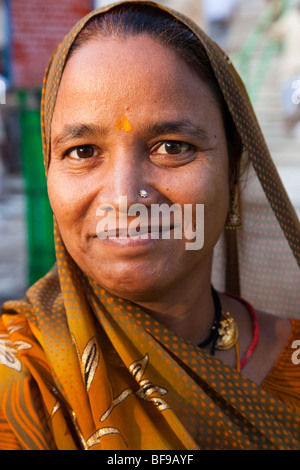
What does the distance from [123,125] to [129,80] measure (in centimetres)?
13

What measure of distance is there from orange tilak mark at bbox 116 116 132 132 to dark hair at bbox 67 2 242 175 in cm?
27

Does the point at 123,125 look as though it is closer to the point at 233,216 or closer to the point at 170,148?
the point at 170,148

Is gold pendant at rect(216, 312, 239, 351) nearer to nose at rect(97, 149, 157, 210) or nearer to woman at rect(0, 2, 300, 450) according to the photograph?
woman at rect(0, 2, 300, 450)

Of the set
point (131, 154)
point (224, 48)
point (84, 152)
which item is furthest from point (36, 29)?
point (131, 154)

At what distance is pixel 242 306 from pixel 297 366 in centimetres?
35

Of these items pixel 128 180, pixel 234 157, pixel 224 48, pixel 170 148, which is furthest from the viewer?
pixel 224 48

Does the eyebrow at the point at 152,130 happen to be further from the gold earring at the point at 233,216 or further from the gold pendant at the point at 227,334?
the gold pendant at the point at 227,334

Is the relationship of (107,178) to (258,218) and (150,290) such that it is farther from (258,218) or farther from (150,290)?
(258,218)

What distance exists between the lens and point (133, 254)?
1.42 m

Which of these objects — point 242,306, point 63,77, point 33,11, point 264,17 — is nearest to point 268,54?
point 264,17

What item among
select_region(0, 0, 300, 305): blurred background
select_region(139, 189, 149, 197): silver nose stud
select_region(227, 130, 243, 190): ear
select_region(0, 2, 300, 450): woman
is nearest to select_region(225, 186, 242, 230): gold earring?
select_region(227, 130, 243, 190): ear

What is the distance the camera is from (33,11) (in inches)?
172

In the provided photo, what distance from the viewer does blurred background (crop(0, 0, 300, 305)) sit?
4395mm

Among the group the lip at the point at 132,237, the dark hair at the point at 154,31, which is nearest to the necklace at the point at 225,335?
the lip at the point at 132,237
